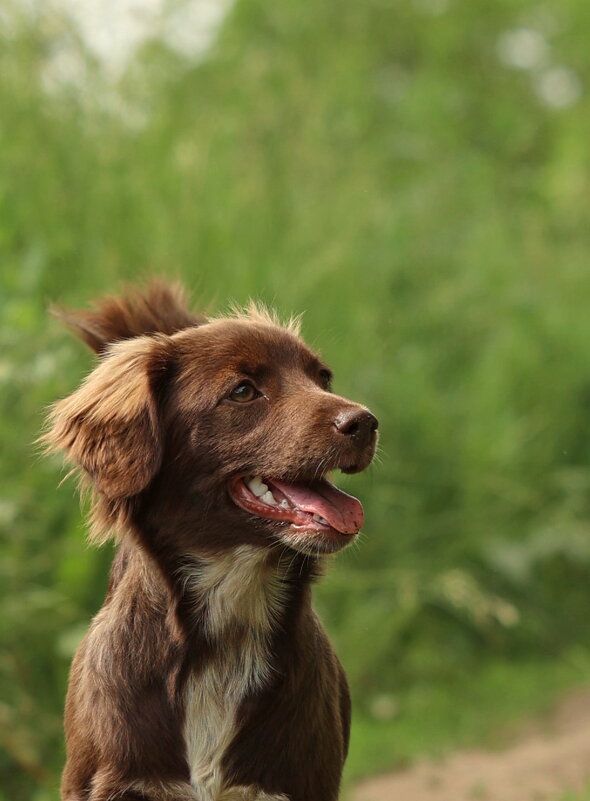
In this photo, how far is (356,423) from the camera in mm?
3715

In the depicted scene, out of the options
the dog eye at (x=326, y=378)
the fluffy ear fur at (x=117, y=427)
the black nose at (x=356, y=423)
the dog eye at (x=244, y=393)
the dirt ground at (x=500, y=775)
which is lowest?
the dirt ground at (x=500, y=775)

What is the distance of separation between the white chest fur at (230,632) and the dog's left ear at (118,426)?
14.3 inches

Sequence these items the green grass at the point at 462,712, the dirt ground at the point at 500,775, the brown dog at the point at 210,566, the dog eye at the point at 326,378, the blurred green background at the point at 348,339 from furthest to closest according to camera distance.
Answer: the green grass at the point at 462,712
the dirt ground at the point at 500,775
the blurred green background at the point at 348,339
the dog eye at the point at 326,378
the brown dog at the point at 210,566

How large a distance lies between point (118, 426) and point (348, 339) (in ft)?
15.5

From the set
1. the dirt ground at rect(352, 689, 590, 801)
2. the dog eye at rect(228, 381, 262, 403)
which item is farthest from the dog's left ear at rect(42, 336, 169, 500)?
the dirt ground at rect(352, 689, 590, 801)

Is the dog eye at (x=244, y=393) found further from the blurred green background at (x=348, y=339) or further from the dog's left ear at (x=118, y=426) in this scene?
the blurred green background at (x=348, y=339)

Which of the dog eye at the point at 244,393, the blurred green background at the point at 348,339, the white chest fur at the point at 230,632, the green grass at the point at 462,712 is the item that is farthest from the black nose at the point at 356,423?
the green grass at the point at 462,712

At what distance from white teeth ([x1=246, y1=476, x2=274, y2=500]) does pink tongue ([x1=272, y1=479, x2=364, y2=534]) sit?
4 centimetres

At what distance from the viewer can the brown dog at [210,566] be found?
371 cm

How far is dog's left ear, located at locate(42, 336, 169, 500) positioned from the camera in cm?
376

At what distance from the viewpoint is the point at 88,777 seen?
12.2 feet

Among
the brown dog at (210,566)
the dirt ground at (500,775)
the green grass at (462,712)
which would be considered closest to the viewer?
the brown dog at (210,566)

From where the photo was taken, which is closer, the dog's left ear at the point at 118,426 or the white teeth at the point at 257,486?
the dog's left ear at the point at 118,426

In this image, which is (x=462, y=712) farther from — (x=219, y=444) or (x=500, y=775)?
(x=219, y=444)
